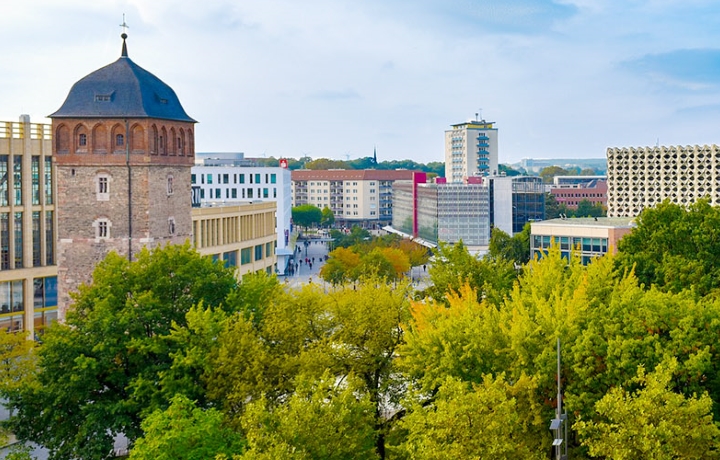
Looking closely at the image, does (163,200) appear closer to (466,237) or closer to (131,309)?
(131,309)

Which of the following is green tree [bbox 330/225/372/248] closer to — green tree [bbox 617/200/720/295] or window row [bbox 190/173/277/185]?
window row [bbox 190/173/277/185]

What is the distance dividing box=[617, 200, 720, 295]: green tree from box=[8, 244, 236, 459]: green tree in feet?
65.5

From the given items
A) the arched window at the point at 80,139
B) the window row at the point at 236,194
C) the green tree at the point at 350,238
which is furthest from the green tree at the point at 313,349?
the green tree at the point at 350,238

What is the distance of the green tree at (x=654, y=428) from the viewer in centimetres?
2681

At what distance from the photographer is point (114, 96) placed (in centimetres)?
5094

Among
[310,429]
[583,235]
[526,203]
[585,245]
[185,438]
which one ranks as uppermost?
[526,203]

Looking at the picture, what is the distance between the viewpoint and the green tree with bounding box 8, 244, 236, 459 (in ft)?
118

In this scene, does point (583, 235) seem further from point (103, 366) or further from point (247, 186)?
point (247, 186)

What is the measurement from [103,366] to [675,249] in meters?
26.1

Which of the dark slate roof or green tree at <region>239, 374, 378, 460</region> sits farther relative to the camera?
the dark slate roof

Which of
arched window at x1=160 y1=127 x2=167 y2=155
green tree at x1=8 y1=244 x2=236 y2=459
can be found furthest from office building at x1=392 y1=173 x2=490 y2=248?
green tree at x1=8 y1=244 x2=236 y2=459

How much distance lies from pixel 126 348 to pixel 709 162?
88297mm

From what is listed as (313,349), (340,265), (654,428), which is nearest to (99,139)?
(313,349)

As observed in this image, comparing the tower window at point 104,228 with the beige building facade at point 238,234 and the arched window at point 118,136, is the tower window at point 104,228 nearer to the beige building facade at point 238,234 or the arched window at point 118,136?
the arched window at point 118,136
